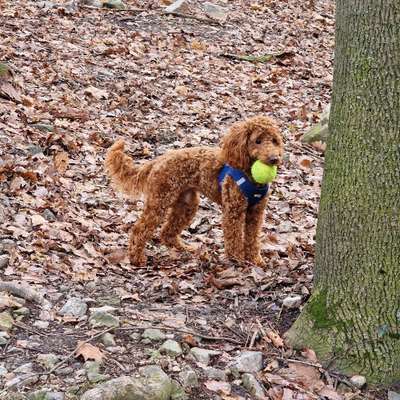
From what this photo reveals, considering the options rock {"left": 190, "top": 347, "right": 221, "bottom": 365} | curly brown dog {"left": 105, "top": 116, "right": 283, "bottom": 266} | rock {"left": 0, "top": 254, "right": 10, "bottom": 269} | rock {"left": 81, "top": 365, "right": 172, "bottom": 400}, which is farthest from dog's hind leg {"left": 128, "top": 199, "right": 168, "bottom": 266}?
rock {"left": 81, "top": 365, "right": 172, "bottom": 400}

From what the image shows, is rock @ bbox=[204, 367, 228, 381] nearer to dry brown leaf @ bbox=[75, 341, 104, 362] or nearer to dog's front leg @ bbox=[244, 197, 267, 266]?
dry brown leaf @ bbox=[75, 341, 104, 362]

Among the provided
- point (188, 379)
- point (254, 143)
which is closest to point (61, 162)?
point (254, 143)

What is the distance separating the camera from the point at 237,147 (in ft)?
19.3

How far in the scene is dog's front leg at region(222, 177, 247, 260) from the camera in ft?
19.8

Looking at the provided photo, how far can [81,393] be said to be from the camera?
11.9 feet

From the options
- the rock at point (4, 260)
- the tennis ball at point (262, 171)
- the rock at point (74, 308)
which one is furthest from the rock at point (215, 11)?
the rock at point (74, 308)

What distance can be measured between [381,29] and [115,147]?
3.41m

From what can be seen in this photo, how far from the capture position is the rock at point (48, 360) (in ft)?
12.8

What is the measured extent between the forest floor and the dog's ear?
0.91 meters

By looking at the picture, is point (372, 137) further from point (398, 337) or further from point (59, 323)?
point (59, 323)

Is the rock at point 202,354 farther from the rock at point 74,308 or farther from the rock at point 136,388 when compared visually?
the rock at point 74,308

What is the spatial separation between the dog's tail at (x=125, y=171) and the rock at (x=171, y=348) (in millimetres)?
2695

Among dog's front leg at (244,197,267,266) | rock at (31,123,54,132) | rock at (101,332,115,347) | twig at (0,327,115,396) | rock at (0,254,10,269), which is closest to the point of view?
twig at (0,327,115,396)

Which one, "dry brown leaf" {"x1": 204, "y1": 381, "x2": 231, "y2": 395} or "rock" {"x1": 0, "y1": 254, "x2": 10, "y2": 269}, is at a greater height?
"rock" {"x1": 0, "y1": 254, "x2": 10, "y2": 269}
